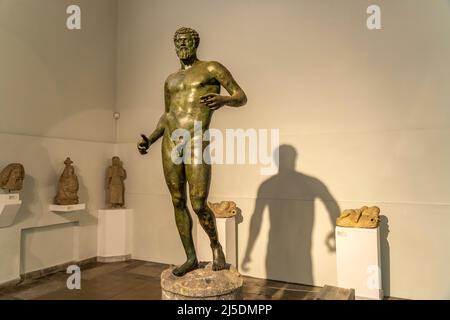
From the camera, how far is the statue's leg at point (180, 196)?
2.56 metres

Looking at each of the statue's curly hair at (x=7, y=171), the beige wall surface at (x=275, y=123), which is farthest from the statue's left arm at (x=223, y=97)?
the statue's curly hair at (x=7, y=171)

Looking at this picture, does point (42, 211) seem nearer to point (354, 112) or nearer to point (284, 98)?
point (284, 98)

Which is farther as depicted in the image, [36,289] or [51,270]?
[51,270]

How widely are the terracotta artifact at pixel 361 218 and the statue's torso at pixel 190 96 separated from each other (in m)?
2.16

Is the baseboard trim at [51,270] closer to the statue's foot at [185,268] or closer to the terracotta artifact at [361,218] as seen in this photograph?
the statue's foot at [185,268]

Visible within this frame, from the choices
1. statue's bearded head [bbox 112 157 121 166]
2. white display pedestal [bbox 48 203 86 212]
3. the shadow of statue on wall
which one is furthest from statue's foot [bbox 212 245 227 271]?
statue's bearded head [bbox 112 157 121 166]

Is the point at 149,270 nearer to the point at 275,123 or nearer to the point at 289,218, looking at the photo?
the point at 289,218

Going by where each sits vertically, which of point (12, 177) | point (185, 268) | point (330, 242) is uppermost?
point (12, 177)

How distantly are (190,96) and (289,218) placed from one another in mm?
2601

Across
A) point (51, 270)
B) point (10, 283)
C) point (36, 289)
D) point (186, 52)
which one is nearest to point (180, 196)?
point (186, 52)

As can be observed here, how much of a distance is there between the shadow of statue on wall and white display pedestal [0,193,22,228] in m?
3.09

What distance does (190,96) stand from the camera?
2.53 metres

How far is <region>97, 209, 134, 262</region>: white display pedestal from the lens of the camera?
5398 millimetres

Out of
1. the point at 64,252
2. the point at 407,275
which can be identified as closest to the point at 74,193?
the point at 64,252
